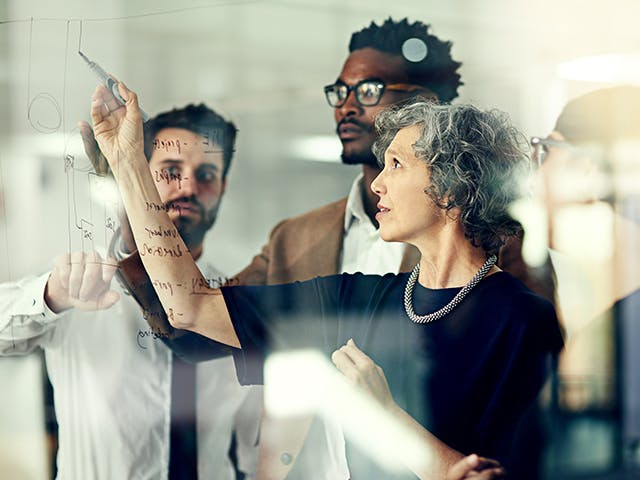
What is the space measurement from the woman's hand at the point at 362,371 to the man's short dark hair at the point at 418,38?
45 centimetres

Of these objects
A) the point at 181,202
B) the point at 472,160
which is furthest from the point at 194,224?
the point at 472,160

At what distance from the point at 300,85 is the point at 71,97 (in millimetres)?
376

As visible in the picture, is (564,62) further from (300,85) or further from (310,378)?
(310,378)

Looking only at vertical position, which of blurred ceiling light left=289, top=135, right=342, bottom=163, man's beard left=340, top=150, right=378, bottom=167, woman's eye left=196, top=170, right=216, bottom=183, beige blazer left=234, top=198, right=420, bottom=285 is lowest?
beige blazer left=234, top=198, right=420, bottom=285

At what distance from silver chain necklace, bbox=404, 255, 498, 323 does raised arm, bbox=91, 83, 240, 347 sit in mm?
281

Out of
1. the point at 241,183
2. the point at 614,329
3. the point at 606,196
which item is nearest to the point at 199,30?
the point at 241,183

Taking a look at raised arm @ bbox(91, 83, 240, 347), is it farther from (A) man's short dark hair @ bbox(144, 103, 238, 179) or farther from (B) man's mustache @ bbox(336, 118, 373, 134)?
(B) man's mustache @ bbox(336, 118, 373, 134)

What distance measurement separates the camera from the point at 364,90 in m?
1.34

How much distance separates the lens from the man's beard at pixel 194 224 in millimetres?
1321

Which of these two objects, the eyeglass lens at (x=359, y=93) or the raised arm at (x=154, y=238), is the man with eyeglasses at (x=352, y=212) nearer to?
the eyeglass lens at (x=359, y=93)

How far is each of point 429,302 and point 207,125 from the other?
49 centimetres

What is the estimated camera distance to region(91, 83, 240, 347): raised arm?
1248 mm

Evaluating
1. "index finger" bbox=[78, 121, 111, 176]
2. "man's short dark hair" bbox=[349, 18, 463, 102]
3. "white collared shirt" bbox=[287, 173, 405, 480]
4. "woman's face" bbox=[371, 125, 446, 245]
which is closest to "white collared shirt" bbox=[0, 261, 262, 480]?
"white collared shirt" bbox=[287, 173, 405, 480]

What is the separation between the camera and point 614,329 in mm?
1310
